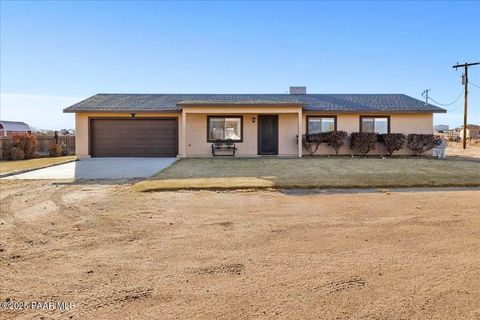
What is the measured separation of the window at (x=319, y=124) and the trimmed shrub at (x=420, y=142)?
4273mm

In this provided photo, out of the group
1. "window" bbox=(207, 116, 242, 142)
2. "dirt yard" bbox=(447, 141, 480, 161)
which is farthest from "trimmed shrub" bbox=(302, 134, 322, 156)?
"dirt yard" bbox=(447, 141, 480, 161)

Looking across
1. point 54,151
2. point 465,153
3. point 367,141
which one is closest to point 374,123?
point 367,141

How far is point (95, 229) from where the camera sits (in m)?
5.11

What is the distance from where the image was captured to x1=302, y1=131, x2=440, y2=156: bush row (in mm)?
18875

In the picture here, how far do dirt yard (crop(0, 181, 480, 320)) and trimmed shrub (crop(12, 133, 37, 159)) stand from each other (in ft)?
47.4

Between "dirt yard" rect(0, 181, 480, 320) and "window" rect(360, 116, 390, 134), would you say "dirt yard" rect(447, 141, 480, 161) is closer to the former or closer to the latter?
"window" rect(360, 116, 390, 134)

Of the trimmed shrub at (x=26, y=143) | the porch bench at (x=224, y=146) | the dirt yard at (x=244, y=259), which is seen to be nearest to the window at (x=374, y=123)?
the porch bench at (x=224, y=146)

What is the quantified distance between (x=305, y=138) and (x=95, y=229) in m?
15.2

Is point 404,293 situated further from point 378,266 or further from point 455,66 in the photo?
point 455,66

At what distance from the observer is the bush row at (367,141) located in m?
A: 18.9

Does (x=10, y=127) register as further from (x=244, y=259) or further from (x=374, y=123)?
(x=244, y=259)

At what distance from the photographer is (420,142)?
1914cm

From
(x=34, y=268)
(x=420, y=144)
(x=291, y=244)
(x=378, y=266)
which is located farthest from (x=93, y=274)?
(x=420, y=144)

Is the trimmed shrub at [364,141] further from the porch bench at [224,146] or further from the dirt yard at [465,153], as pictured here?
the porch bench at [224,146]
